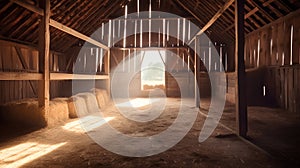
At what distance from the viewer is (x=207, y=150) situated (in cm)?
Answer: 388

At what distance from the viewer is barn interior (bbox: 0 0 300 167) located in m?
3.87

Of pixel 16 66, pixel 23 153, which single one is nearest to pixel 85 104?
pixel 16 66

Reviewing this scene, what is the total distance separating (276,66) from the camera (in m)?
9.25

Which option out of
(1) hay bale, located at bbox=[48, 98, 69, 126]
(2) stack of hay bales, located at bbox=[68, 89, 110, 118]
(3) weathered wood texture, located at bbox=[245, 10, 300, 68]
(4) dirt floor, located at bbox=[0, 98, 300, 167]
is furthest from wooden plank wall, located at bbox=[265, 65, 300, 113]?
(1) hay bale, located at bbox=[48, 98, 69, 126]

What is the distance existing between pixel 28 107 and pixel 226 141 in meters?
5.06

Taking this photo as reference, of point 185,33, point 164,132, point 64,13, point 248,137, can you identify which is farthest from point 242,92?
point 185,33

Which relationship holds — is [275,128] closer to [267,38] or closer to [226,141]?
[226,141]

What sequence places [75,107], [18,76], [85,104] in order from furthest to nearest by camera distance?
1. [85,104]
2. [75,107]
3. [18,76]

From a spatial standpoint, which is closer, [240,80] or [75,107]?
[240,80]

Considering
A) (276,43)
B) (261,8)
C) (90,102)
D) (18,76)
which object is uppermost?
(261,8)

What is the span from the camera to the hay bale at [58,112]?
244 inches

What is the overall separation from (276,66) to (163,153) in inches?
304

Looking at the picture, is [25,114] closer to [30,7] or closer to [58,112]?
[58,112]

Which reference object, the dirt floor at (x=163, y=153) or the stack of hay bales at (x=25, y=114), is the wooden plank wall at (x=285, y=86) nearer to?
the dirt floor at (x=163, y=153)
